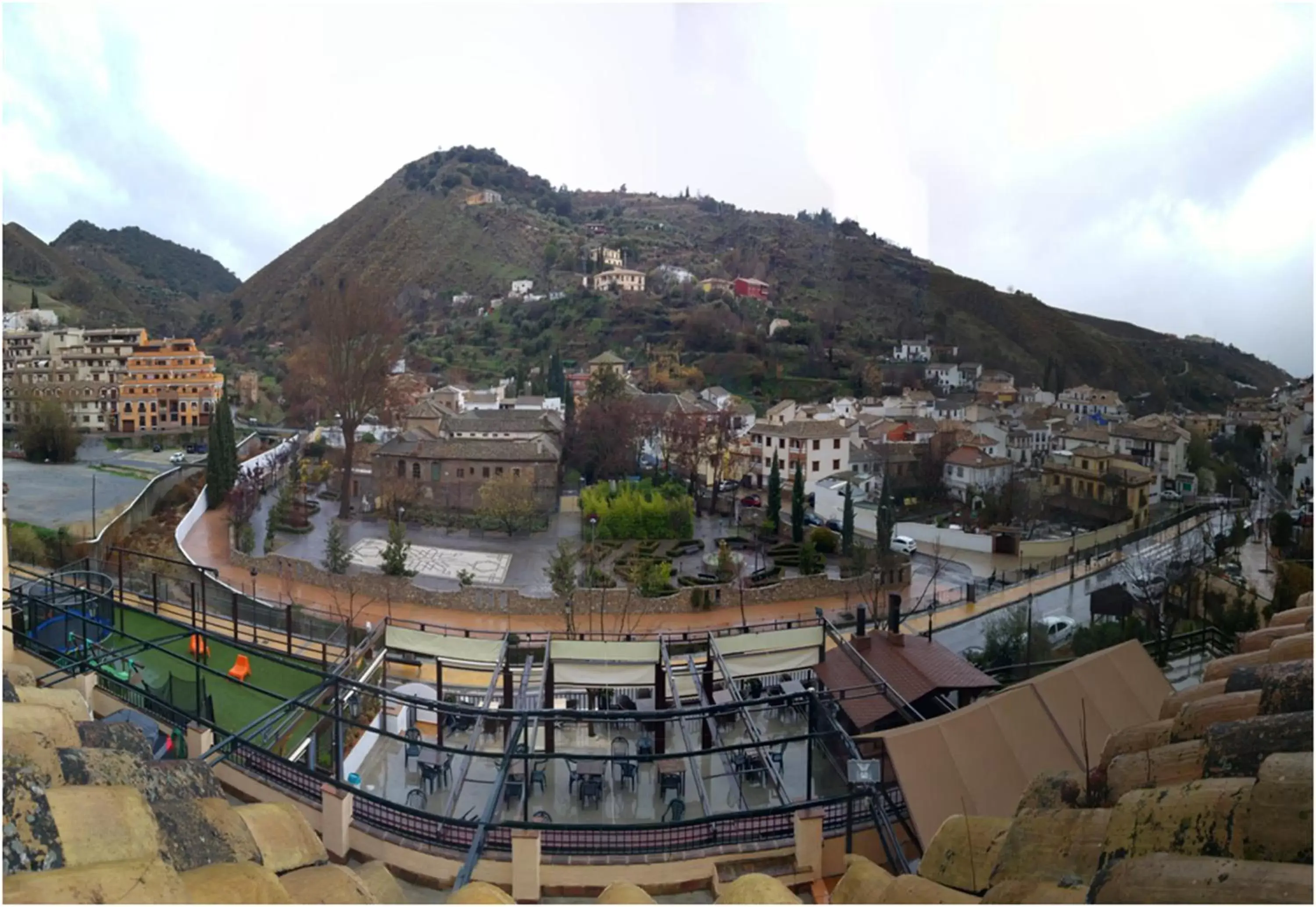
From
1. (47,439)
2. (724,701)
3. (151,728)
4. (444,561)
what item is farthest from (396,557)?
(47,439)

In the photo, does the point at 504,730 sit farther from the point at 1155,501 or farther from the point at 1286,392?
the point at 1286,392

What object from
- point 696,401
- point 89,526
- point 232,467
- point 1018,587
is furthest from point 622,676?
point 696,401

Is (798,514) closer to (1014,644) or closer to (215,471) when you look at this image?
(1014,644)

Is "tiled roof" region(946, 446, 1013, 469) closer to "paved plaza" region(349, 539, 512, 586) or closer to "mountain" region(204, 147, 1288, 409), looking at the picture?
"mountain" region(204, 147, 1288, 409)

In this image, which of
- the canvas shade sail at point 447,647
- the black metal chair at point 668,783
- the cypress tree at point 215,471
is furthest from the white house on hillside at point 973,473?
the cypress tree at point 215,471

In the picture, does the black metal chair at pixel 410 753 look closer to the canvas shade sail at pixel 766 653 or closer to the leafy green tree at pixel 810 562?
the canvas shade sail at pixel 766 653

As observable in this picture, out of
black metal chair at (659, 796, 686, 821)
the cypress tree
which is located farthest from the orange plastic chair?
the cypress tree
